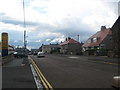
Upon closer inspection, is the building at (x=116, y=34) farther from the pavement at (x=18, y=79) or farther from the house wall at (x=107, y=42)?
the pavement at (x=18, y=79)

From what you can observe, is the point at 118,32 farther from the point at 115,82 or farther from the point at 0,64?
the point at 115,82

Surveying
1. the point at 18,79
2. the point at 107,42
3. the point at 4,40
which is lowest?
the point at 18,79

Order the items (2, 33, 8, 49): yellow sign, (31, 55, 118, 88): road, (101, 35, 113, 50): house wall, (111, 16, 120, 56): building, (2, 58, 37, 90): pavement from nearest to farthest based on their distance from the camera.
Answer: (31, 55, 118, 88): road
(2, 58, 37, 90): pavement
(2, 33, 8, 49): yellow sign
(111, 16, 120, 56): building
(101, 35, 113, 50): house wall

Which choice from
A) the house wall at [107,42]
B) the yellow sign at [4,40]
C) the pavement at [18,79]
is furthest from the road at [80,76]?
the house wall at [107,42]

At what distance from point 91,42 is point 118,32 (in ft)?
106

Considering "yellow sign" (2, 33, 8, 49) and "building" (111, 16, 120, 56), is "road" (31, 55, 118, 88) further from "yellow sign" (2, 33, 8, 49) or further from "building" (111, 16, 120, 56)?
"building" (111, 16, 120, 56)

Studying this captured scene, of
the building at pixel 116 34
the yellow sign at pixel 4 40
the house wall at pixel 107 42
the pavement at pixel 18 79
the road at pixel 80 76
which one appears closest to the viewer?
the road at pixel 80 76

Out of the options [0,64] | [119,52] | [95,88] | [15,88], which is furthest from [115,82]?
[119,52]

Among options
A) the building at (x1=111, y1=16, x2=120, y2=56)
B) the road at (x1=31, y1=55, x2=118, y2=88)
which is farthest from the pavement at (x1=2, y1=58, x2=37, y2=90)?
the building at (x1=111, y1=16, x2=120, y2=56)

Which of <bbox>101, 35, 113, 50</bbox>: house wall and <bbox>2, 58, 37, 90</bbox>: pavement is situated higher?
<bbox>101, 35, 113, 50</bbox>: house wall

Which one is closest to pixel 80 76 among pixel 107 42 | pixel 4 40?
pixel 4 40

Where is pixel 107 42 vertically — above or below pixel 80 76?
above

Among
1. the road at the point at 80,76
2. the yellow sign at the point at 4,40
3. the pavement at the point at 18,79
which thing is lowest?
the pavement at the point at 18,79

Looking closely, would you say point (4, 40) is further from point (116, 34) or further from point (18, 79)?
point (116, 34)
